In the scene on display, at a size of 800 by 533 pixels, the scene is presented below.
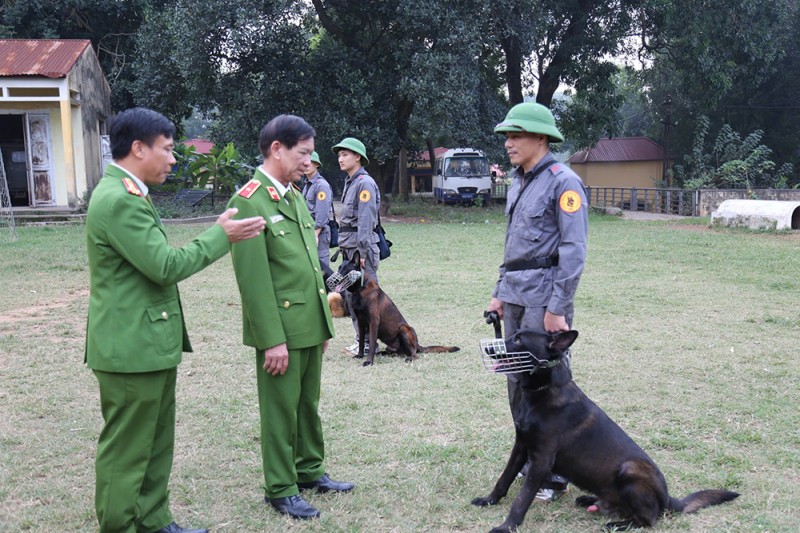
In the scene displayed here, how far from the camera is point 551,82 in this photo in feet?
85.1

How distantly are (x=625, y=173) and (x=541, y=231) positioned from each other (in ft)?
123

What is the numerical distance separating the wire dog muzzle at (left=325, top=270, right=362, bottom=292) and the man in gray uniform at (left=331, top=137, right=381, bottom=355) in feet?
0.42

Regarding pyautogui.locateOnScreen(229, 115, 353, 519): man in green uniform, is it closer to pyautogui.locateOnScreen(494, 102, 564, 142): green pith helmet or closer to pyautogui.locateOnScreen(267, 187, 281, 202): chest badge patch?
pyautogui.locateOnScreen(267, 187, 281, 202): chest badge patch

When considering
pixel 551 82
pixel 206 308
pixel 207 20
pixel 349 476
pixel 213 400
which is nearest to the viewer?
pixel 349 476

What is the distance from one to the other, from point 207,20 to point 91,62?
4.65 meters

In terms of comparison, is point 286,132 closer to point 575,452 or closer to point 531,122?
point 531,122

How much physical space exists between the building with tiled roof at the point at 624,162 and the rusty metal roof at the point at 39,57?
87.2ft

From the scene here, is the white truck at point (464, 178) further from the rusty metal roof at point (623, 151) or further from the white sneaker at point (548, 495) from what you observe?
the white sneaker at point (548, 495)

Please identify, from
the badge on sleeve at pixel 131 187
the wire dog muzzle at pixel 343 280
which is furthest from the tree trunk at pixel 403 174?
the badge on sleeve at pixel 131 187

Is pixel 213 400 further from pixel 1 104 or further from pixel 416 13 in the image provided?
pixel 1 104

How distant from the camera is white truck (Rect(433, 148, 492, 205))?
28.7m

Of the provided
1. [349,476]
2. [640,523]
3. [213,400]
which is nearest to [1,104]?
[213,400]

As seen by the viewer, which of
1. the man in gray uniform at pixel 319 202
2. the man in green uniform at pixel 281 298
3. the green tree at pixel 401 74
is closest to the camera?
the man in green uniform at pixel 281 298

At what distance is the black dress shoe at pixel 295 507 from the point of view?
3.60m
